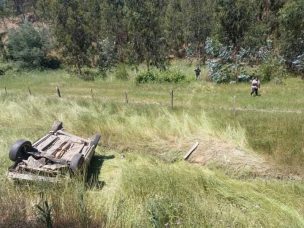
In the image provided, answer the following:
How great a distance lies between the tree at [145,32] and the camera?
28750 millimetres

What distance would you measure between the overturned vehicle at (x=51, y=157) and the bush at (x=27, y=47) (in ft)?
91.7

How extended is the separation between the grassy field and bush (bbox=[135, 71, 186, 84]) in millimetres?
1701

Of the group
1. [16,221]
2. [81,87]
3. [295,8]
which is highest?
[295,8]

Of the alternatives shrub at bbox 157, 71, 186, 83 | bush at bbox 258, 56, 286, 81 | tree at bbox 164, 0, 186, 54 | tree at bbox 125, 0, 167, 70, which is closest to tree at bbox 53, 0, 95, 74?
tree at bbox 125, 0, 167, 70

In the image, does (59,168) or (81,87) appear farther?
(81,87)

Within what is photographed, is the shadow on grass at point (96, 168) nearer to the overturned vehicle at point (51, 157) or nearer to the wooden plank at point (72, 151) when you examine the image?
the overturned vehicle at point (51, 157)

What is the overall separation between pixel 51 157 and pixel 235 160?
187 inches

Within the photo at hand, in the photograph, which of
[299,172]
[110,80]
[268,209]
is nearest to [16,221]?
[268,209]

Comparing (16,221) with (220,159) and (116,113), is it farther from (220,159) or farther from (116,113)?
(116,113)

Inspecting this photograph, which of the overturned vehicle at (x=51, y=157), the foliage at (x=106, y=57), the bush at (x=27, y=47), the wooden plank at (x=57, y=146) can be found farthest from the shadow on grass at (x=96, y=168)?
the bush at (x=27, y=47)

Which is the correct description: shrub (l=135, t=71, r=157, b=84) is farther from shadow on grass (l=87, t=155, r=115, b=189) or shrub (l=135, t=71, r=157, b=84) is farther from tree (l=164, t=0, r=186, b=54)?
tree (l=164, t=0, r=186, b=54)

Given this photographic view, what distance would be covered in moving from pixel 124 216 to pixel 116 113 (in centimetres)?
869

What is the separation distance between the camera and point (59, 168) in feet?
24.3

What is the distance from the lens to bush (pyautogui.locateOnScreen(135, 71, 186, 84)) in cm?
2305
